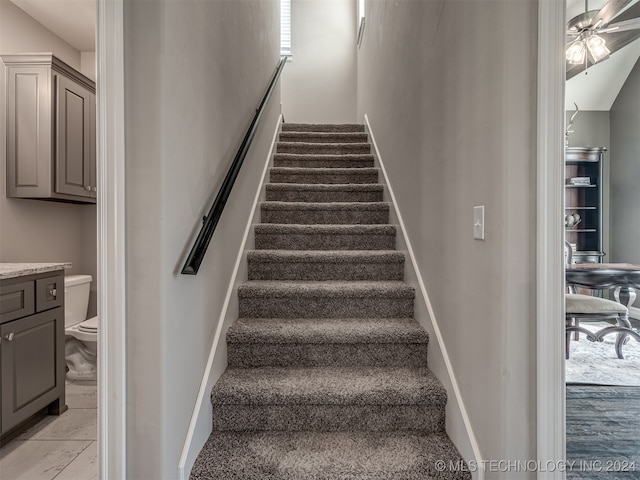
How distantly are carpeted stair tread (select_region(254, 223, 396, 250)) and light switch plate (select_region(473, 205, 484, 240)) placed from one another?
1142 mm

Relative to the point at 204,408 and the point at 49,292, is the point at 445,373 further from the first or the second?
the point at 49,292

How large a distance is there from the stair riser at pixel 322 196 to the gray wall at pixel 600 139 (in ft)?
12.0

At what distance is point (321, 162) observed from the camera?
125 inches

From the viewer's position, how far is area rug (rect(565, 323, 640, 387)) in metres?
2.26

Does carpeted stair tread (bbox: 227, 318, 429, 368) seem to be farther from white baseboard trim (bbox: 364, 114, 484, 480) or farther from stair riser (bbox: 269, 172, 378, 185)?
stair riser (bbox: 269, 172, 378, 185)

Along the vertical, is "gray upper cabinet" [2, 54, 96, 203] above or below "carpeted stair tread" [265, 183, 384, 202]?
above

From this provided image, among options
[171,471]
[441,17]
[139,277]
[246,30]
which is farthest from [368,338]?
[246,30]

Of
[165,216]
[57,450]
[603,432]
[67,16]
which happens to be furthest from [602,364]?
[67,16]

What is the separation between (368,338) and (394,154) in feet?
4.49

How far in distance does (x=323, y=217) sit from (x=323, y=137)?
1.55 meters

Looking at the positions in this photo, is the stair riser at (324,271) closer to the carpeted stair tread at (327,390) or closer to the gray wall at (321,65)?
the carpeted stair tread at (327,390)

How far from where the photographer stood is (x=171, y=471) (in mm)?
1090

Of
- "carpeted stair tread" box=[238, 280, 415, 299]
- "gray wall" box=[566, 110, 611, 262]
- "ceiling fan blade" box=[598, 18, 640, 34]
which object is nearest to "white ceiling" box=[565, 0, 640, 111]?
"gray wall" box=[566, 110, 611, 262]

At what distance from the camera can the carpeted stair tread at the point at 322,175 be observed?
2.93 m
